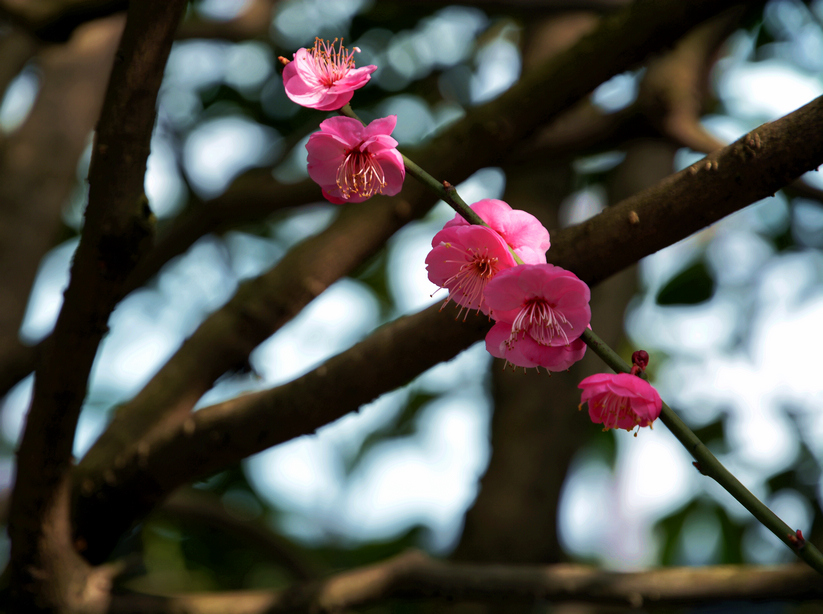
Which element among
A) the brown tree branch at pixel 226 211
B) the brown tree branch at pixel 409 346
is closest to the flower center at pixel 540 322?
the brown tree branch at pixel 409 346

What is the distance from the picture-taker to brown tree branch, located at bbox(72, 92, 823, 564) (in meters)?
0.82

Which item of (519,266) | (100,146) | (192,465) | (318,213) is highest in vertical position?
(100,146)

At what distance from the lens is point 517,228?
73cm

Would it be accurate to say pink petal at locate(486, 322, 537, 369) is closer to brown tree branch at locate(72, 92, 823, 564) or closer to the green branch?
the green branch

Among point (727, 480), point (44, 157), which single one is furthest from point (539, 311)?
point (44, 157)

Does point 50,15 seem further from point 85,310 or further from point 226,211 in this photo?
point 85,310

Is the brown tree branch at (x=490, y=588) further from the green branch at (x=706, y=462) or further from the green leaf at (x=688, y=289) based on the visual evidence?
the green leaf at (x=688, y=289)

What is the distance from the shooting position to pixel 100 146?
3.13 feet

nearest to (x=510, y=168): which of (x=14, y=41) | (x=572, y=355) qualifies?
(x=572, y=355)

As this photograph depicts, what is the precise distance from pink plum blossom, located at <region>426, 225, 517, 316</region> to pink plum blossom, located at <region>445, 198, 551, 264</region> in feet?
0.09

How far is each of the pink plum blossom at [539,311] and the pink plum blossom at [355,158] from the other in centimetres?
16

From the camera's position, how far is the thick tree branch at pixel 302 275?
1322 mm

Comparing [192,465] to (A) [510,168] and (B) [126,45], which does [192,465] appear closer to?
(B) [126,45]

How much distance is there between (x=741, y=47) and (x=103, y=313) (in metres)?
2.44
